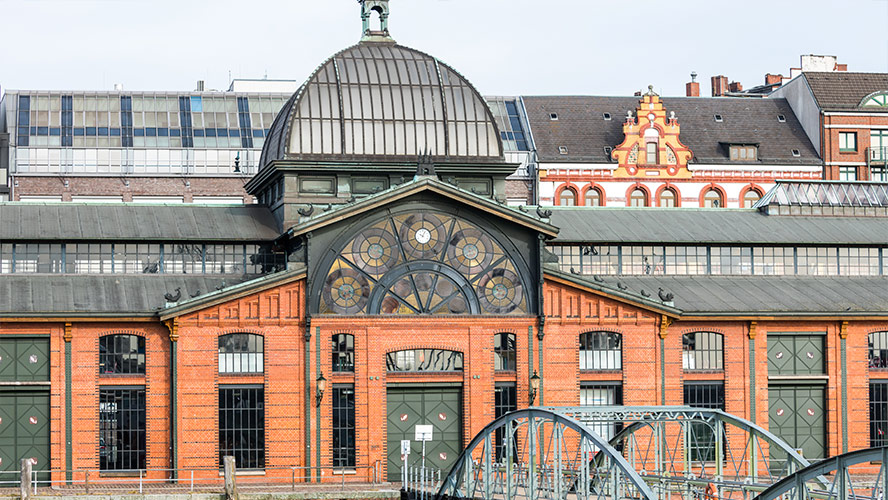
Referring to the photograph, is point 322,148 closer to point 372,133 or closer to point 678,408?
point 372,133

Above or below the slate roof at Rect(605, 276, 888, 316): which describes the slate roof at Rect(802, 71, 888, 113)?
above

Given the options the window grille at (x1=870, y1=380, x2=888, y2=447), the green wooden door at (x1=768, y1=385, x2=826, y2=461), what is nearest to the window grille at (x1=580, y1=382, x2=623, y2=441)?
the green wooden door at (x1=768, y1=385, x2=826, y2=461)

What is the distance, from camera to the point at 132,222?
2441 inches

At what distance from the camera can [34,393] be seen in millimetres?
56562

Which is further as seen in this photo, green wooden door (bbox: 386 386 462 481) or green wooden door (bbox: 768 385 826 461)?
green wooden door (bbox: 768 385 826 461)

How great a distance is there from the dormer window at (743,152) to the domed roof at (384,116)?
3324 centimetres

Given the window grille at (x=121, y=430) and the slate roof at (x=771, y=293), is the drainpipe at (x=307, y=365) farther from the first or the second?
the slate roof at (x=771, y=293)

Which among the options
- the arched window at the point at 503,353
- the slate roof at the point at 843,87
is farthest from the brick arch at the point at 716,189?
the arched window at the point at 503,353

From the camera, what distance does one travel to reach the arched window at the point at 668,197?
93.1m

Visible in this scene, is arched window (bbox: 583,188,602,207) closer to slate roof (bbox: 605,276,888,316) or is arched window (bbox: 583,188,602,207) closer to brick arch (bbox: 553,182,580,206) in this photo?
brick arch (bbox: 553,182,580,206)

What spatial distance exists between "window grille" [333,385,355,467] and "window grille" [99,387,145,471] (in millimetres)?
6658

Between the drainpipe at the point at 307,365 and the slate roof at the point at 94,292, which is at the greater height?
the slate roof at the point at 94,292

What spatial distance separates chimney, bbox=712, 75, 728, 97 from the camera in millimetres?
114094

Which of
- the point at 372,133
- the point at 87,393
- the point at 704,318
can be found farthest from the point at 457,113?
the point at 87,393
